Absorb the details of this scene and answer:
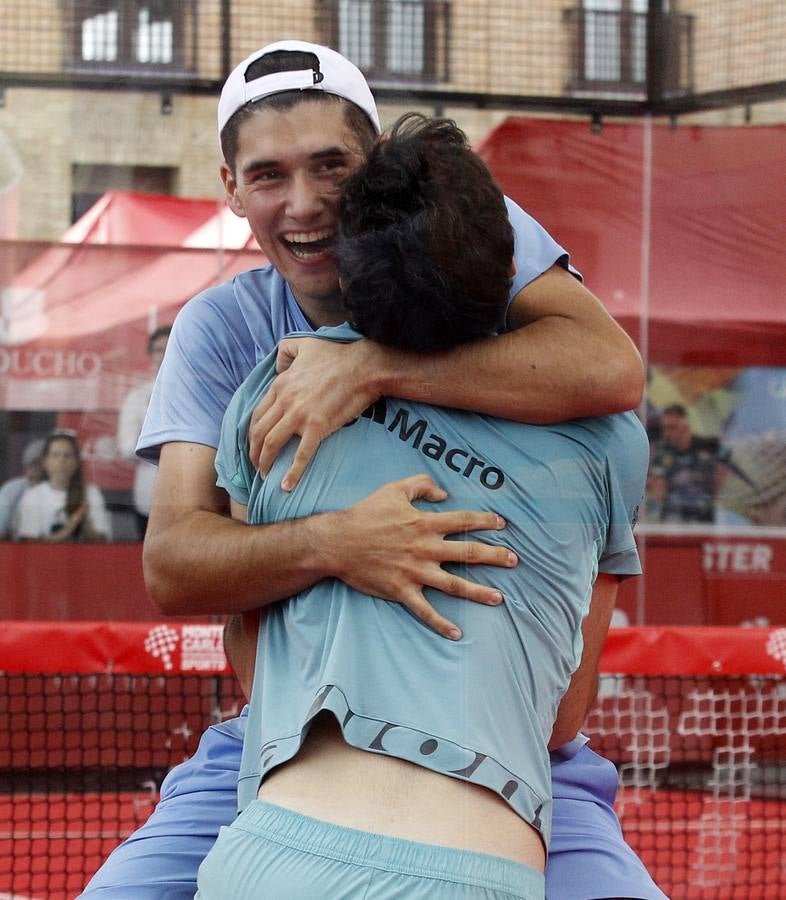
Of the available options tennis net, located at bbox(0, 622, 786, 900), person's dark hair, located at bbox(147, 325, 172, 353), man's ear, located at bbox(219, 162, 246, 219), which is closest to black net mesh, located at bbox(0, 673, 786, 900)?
tennis net, located at bbox(0, 622, 786, 900)

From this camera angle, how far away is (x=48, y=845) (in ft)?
11.4

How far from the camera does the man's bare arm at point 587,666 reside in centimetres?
143

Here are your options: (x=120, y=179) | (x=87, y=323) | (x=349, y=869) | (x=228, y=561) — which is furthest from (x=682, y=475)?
(x=87, y=323)

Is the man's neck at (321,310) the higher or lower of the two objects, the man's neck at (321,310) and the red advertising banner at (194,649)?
the higher

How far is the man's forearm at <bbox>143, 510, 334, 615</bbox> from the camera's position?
126 cm

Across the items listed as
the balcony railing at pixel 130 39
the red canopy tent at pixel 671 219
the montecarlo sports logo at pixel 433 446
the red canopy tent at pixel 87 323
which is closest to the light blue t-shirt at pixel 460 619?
the montecarlo sports logo at pixel 433 446

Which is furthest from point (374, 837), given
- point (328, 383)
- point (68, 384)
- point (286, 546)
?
point (68, 384)

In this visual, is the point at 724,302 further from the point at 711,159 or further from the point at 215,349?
the point at 215,349

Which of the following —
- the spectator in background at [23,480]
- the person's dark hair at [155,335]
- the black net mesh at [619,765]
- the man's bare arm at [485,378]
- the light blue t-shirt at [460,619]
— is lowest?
the black net mesh at [619,765]

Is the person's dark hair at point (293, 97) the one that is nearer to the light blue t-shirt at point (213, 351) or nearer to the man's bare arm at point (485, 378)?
the light blue t-shirt at point (213, 351)

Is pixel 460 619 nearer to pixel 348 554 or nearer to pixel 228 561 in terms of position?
pixel 348 554

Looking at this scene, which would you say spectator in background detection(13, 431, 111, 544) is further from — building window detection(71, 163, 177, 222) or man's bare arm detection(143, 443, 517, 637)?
man's bare arm detection(143, 443, 517, 637)

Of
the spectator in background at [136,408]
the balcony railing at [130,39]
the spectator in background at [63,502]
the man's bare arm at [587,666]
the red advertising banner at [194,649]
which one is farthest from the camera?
the spectator in background at [136,408]

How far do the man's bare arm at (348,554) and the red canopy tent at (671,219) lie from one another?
463mm
